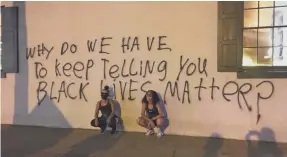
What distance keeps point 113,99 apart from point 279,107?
11.2ft

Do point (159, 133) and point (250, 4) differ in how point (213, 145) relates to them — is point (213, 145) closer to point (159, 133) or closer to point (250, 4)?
point (159, 133)

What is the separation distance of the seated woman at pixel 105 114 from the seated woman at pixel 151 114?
0.61 metres

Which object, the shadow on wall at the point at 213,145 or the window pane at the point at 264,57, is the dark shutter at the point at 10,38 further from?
the window pane at the point at 264,57

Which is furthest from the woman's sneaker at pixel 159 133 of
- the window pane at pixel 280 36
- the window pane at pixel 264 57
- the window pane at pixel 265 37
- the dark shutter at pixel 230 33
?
the window pane at pixel 280 36

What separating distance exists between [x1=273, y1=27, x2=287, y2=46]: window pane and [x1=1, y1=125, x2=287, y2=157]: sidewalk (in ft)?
6.24

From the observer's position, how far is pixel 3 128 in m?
8.25

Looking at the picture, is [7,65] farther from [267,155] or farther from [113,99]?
[267,155]

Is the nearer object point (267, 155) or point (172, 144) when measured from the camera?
point (267, 155)

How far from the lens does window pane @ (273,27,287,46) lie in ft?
21.8

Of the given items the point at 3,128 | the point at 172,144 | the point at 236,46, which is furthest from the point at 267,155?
the point at 3,128

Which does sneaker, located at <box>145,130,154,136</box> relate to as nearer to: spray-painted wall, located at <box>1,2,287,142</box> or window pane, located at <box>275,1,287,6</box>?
spray-painted wall, located at <box>1,2,287,142</box>

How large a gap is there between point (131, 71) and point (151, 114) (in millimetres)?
1063

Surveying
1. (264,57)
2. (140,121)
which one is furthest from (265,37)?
(140,121)

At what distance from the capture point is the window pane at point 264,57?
22.1 feet
